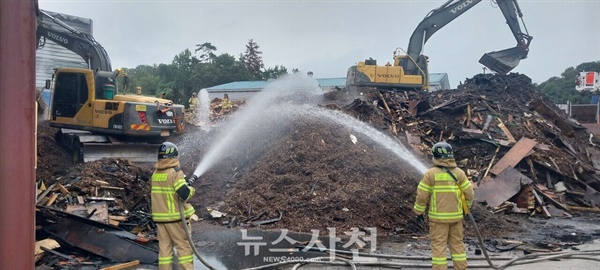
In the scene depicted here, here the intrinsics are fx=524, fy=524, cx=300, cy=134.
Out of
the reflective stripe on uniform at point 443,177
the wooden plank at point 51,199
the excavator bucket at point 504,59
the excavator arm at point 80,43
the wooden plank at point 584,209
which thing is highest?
the excavator bucket at point 504,59

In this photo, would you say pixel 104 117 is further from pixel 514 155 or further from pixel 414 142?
pixel 514 155

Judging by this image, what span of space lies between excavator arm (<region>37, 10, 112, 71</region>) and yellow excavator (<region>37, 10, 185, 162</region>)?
0.85 ft

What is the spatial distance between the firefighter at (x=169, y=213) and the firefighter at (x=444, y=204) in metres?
2.73

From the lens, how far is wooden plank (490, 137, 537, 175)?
13.4 meters

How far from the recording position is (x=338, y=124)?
13750 millimetres

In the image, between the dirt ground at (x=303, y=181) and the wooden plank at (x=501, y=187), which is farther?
the wooden plank at (x=501, y=187)

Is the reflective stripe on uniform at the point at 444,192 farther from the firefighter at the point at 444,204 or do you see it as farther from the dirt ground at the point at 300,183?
the dirt ground at the point at 300,183

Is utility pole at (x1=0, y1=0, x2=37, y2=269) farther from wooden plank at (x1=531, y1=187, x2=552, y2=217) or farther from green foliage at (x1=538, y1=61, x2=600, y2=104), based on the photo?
green foliage at (x1=538, y1=61, x2=600, y2=104)

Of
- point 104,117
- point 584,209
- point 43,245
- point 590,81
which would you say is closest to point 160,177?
point 43,245

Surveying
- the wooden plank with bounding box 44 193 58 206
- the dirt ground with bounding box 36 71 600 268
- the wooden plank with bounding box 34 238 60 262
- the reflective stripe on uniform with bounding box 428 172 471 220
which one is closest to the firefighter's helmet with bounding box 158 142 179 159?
the wooden plank with bounding box 34 238 60 262

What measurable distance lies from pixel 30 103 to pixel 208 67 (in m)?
46.4

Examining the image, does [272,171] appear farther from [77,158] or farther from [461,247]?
[461,247]

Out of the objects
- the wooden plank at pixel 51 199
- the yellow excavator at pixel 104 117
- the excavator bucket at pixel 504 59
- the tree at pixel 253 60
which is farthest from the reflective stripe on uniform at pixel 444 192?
the tree at pixel 253 60

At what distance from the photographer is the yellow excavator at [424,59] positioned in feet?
69.2
